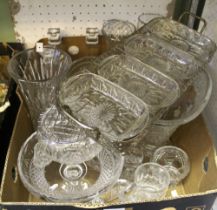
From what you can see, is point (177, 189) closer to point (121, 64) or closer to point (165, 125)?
point (165, 125)

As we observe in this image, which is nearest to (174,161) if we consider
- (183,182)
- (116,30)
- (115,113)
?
(183,182)

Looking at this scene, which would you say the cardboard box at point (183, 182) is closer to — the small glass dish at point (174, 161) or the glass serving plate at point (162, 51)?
the small glass dish at point (174, 161)

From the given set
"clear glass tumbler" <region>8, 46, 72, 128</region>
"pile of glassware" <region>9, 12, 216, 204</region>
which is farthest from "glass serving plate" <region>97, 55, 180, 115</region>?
"clear glass tumbler" <region>8, 46, 72, 128</region>

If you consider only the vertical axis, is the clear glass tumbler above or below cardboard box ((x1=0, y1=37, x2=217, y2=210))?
above

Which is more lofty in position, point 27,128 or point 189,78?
point 189,78

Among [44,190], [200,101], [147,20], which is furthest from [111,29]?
[44,190]

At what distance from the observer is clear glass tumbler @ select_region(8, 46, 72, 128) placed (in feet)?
2.61

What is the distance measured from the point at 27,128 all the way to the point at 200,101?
1.56 feet

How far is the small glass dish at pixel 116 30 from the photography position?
92 cm

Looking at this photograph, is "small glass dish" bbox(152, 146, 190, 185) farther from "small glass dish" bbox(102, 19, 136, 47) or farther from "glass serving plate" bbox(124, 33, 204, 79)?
"small glass dish" bbox(102, 19, 136, 47)

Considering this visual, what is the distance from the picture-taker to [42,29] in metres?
0.97

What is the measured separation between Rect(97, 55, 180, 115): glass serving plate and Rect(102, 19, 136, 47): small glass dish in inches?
6.2

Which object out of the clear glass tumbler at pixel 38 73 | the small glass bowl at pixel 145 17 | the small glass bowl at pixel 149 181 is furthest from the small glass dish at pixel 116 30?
the small glass bowl at pixel 149 181

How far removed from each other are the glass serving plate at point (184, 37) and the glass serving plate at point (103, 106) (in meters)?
0.24
